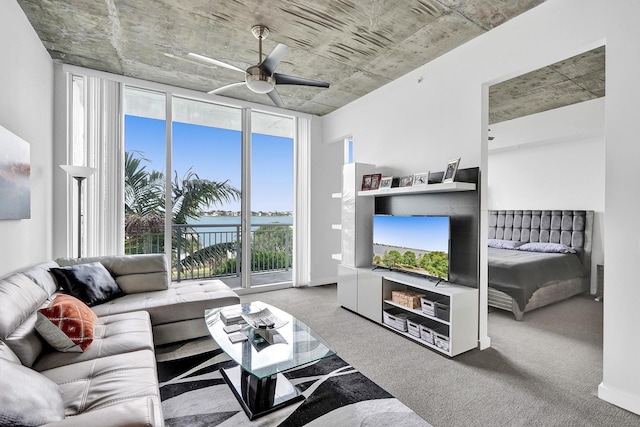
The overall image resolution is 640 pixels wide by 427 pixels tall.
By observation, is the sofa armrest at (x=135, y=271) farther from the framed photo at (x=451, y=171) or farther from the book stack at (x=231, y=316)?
the framed photo at (x=451, y=171)

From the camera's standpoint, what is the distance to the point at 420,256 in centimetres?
319

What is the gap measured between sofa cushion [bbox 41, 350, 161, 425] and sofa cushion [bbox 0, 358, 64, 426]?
14cm

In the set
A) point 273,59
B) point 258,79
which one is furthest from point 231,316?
point 273,59

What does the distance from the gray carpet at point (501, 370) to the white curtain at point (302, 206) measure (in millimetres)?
1396

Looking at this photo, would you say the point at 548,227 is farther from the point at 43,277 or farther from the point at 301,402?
the point at 43,277

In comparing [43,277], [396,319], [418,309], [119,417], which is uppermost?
[43,277]

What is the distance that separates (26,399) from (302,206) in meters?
4.20

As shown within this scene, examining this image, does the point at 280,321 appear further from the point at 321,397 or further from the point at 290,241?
the point at 290,241

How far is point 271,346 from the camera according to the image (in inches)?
75.5

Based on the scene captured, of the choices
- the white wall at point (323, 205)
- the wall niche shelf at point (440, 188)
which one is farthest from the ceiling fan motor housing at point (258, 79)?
the white wall at point (323, 205)

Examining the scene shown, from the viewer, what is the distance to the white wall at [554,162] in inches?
174

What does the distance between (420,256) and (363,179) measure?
1252 mm

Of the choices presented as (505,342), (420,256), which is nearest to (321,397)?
(420,256)

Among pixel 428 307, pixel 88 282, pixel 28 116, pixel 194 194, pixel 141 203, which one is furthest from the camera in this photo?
pixel 194 194
